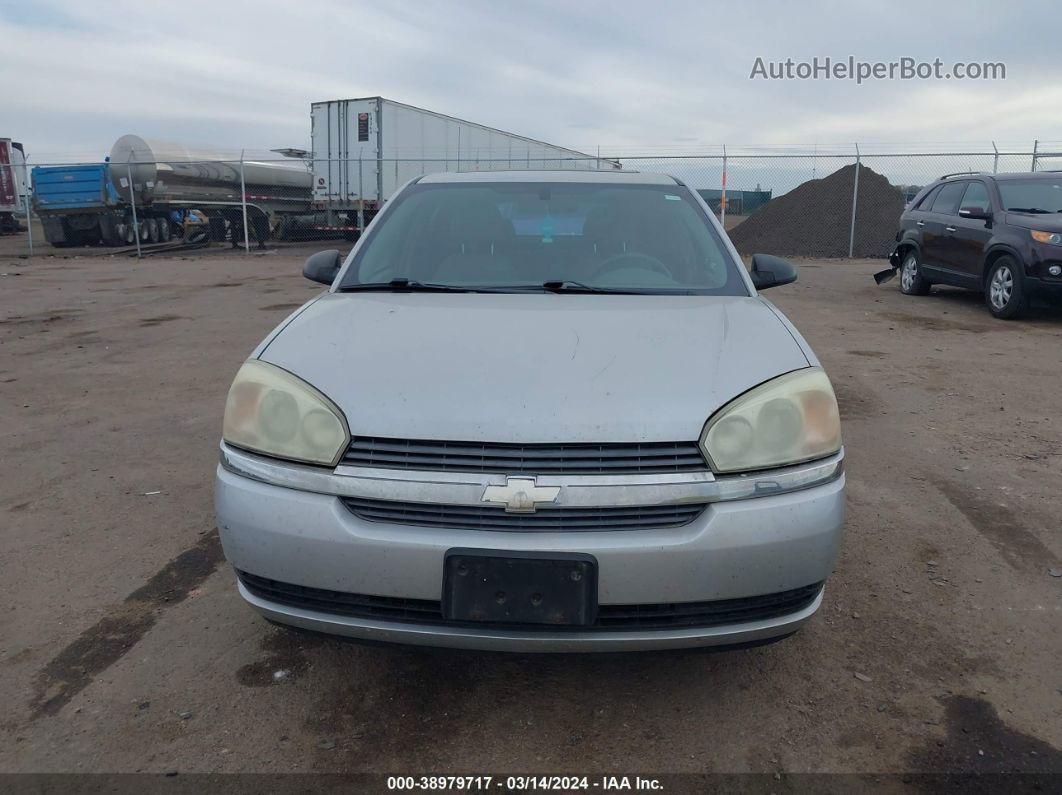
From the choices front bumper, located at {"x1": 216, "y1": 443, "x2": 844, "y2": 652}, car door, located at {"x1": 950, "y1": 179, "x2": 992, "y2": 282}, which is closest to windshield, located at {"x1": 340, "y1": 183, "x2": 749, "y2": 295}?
front bumper, located at {"x1": 216, "y1": 443, "x2": 844, "y2": 652}

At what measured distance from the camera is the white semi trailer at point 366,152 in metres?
21.5

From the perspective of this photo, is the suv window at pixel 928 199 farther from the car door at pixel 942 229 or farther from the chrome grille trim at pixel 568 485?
the chrome grille trim at pixel 568 485

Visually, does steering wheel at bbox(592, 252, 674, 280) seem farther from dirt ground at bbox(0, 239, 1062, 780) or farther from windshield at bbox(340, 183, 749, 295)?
dirt ground at bbox(0, 239, 1062, 780)

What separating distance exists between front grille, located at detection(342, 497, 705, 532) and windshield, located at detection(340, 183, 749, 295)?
124 cm

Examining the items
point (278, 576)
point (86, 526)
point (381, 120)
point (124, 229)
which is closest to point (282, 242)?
point (124, 229)

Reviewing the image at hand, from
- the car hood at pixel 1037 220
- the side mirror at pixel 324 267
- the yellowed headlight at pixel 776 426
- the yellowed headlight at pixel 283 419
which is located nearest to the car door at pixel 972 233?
the car hood at pixel 1037 220

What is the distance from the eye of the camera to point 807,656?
8.84 ft

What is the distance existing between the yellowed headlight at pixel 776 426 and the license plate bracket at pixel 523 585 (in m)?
0.46

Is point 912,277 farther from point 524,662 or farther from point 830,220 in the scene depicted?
point 524,662

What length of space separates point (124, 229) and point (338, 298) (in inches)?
938

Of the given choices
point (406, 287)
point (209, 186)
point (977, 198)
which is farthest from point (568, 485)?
point (209, 186)

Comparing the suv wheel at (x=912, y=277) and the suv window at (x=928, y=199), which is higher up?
the suv window at (x=928, y=199)

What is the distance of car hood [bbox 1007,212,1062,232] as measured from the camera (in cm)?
873

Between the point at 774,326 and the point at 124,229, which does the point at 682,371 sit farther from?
the point at 124,229
